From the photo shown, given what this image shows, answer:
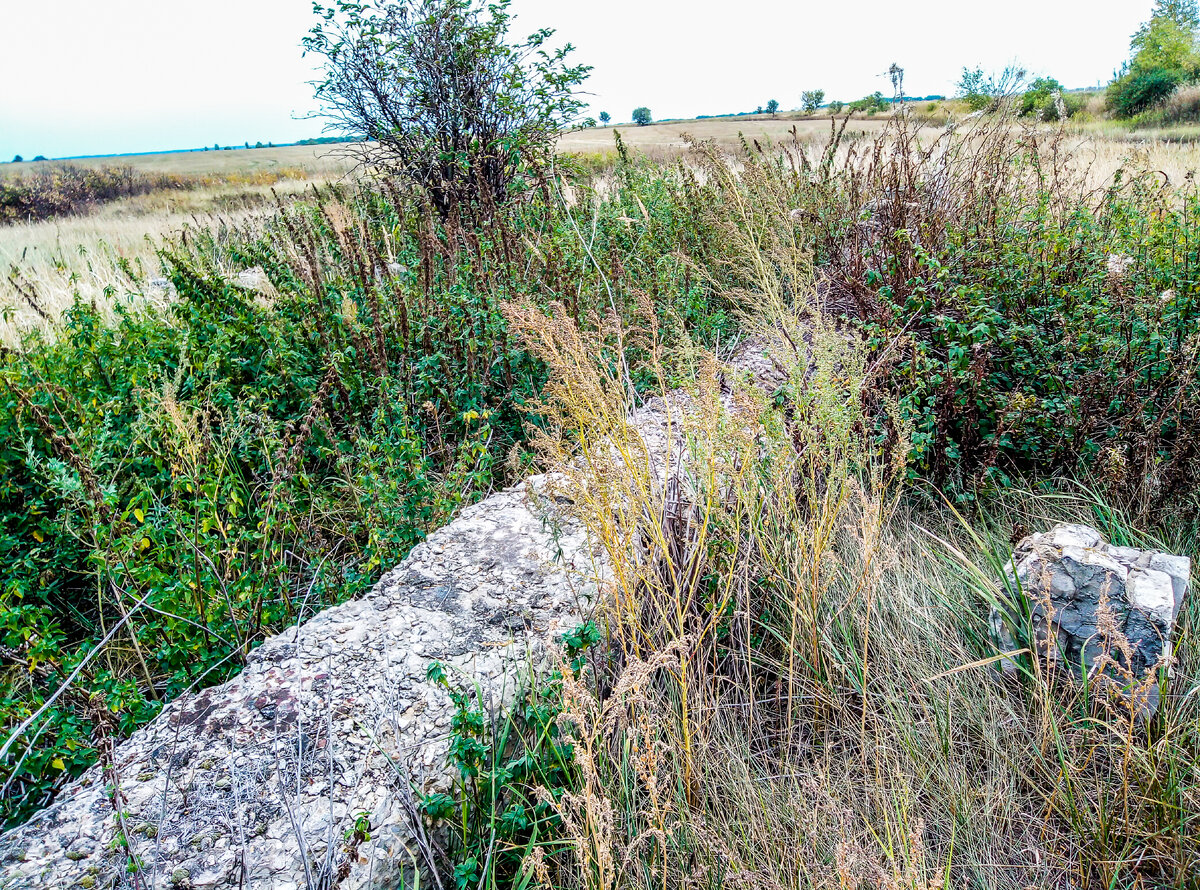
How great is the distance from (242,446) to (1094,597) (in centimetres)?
348

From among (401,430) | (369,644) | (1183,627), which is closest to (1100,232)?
(1183,627)

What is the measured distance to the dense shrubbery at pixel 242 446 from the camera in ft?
7.31

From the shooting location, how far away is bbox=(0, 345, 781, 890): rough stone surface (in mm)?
1337

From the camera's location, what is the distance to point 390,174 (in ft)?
22.1

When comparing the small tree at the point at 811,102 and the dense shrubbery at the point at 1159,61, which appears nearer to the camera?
the small tree at the point at 811,102

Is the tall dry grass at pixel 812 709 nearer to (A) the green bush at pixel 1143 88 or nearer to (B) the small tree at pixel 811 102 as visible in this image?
(B) the small tree at pixel 811 102

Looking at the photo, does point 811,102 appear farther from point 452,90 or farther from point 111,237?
point 111,237

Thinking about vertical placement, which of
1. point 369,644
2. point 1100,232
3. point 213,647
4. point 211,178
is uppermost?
point 211,178

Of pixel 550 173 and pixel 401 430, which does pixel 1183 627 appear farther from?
pixel 550 173

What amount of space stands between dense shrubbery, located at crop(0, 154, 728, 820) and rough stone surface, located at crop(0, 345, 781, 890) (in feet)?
1.39

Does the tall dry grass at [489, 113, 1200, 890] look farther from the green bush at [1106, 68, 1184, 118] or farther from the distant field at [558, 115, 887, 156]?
the green bush at [1106, 68, 1184, 118]

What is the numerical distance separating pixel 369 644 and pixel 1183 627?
2571 mm

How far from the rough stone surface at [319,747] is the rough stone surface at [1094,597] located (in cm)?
139

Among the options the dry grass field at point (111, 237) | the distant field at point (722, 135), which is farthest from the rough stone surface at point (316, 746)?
the distant field at point (722, 135)
